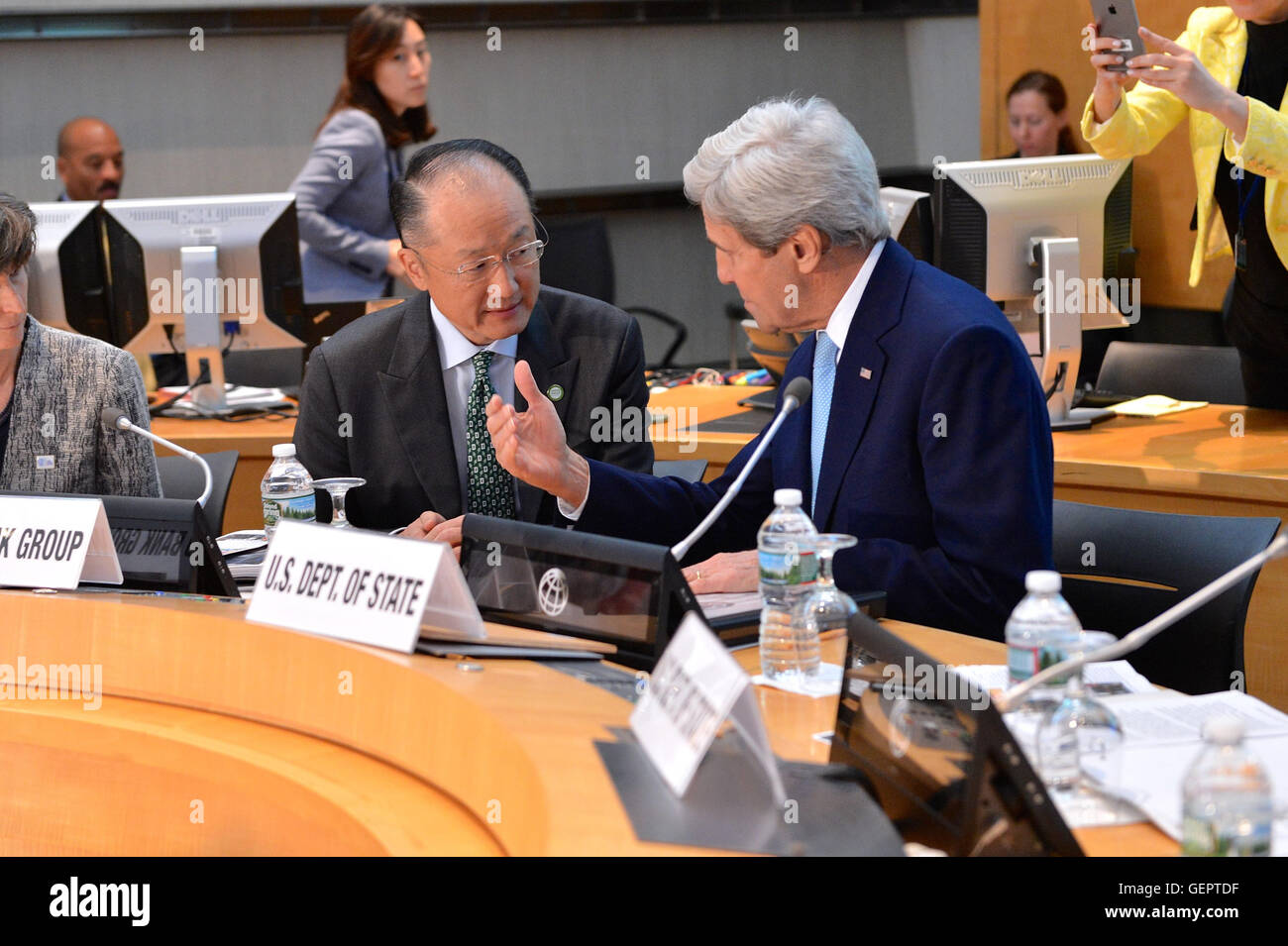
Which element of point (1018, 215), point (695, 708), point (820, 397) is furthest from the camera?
point (1018, 215)

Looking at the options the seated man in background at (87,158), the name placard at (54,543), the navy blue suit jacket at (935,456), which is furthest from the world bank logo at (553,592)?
the seated man in background at (87,158)

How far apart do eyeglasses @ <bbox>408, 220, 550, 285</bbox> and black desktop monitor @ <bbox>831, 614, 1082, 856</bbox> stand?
1.15 m

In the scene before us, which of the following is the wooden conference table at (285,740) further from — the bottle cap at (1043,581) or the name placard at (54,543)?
the bottle cap at (1043,581)

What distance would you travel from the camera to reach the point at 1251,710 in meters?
1.42

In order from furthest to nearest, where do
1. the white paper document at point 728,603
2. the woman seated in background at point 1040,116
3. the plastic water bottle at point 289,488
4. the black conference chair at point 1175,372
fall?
1. the woman seated in background at point 1040,116
2. the black conference chair at point 1175,372
3. the plastic water bottle at point 289,488
4. the white paper document at point 728,603

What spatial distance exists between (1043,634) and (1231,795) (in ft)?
1.00

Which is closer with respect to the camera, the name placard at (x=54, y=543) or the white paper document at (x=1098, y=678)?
the white paper document at (x=1098, y=678)

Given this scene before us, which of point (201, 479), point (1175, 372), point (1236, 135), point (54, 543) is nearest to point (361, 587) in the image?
point (54, 543)

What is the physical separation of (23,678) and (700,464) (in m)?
1.24

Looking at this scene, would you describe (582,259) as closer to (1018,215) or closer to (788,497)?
(1018,215)

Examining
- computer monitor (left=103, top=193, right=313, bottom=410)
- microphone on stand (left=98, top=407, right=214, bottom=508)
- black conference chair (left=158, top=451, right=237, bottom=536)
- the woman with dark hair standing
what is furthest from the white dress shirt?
the woman with dark hair standing

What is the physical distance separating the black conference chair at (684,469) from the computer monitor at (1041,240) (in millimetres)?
916

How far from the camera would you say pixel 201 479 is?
9.04 feet

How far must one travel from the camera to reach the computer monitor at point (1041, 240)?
3.21m
